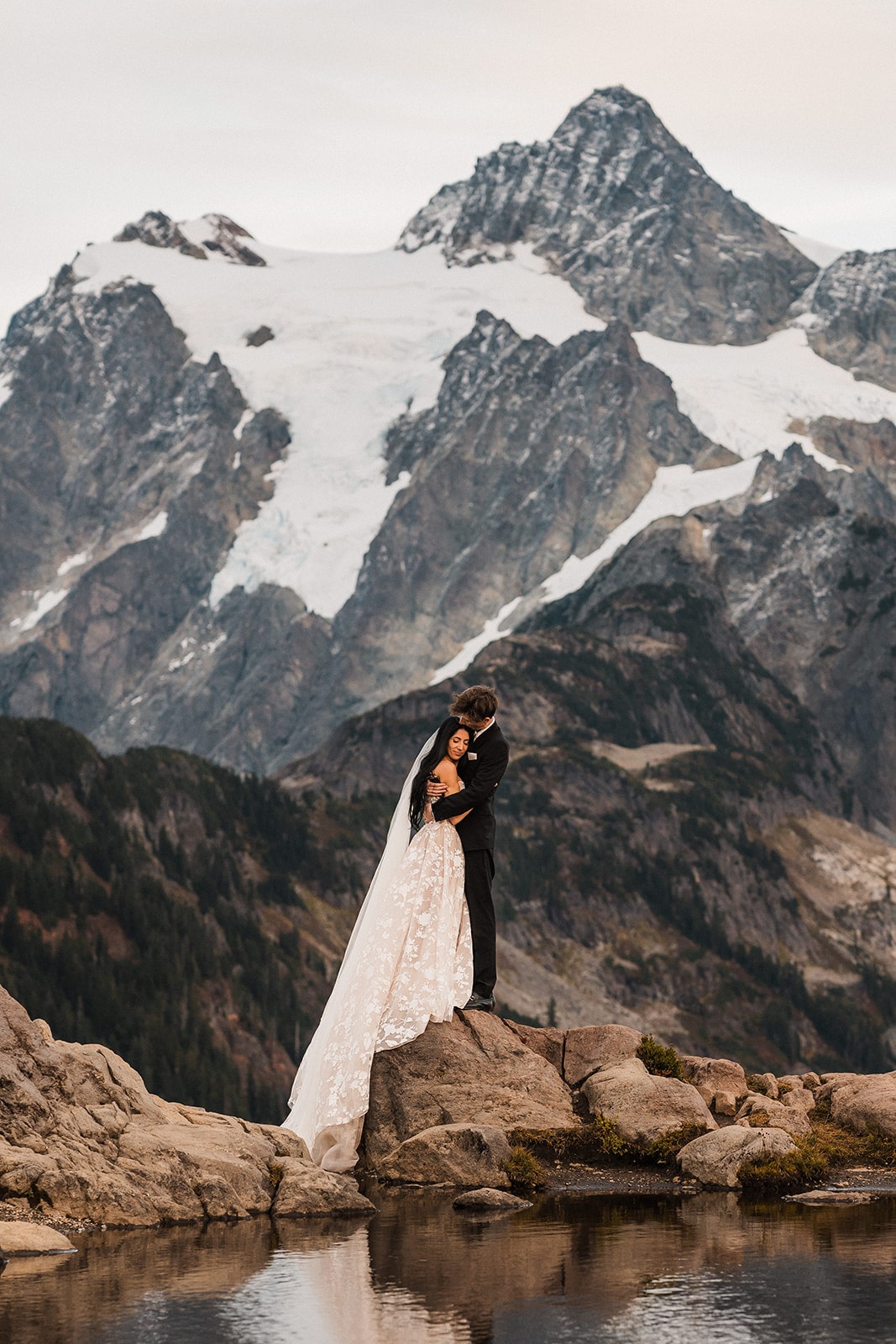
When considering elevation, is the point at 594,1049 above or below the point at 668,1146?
above

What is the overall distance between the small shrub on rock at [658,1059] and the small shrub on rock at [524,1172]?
4.17 metres

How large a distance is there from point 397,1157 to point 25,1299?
857 cm

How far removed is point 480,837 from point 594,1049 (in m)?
3.99

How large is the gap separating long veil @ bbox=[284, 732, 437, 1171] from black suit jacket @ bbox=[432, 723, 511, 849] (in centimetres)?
64

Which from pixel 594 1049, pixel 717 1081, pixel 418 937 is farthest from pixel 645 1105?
pixel 418 937

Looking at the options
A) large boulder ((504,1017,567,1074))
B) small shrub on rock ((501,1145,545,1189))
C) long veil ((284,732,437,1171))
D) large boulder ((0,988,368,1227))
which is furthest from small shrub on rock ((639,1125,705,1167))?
large boulder ((0,988,368,1227))

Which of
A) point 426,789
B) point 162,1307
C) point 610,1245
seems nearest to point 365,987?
point 426,789

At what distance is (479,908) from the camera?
2739 cm

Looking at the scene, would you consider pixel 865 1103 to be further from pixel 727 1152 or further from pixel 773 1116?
pixel 727 1152

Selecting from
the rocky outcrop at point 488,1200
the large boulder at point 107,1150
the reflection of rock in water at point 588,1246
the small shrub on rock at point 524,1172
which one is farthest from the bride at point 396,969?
the rocky outcrop at point 488,1200

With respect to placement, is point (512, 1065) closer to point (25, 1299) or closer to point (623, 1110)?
point (623, 1110)

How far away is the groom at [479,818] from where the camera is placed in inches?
1075

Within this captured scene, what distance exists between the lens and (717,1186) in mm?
24750

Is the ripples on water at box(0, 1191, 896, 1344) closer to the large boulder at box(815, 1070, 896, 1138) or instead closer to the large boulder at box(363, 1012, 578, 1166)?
the large boulder at box(363, 1012, 578, 1166)
